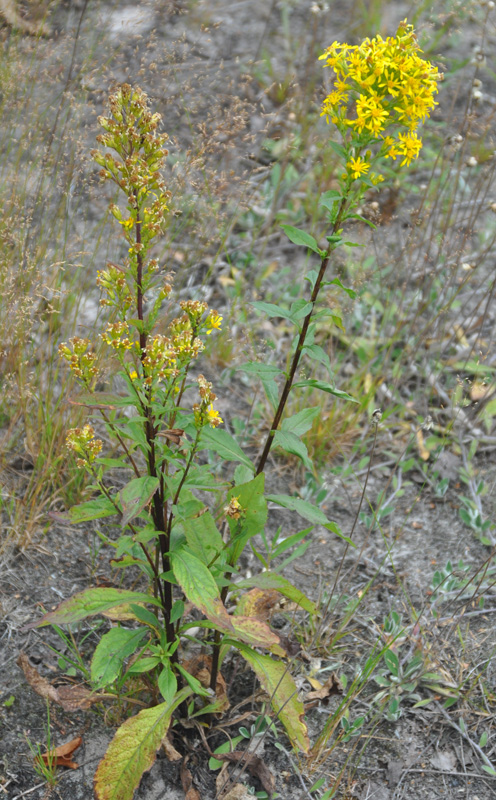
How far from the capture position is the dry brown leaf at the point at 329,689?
2.13 m

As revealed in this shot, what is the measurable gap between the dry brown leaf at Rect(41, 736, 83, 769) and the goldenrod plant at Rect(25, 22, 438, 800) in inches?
7.5

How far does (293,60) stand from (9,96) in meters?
2.42

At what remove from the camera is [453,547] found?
2643mm

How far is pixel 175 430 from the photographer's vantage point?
4.91 feet

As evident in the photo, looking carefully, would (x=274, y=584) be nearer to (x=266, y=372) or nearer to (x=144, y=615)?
(x=144, y=615)

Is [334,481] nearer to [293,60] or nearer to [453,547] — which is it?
[453,547]

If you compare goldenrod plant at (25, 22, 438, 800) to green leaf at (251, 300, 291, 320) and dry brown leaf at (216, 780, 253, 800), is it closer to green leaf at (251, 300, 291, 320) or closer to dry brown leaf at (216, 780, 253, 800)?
green leaf at (251, 300, 291, 320)

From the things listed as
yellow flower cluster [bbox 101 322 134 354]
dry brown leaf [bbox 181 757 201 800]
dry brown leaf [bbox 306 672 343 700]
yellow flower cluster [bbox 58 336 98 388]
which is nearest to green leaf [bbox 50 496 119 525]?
yellow flower cluster [bbox 58 336 98 388]

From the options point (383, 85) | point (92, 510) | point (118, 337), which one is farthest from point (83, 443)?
point (383, 85)

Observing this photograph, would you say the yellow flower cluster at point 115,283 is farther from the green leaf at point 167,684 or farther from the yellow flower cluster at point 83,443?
the green leaf at point 167,684

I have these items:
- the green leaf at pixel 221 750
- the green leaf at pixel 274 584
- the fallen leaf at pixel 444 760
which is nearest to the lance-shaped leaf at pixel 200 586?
the green leaf at pixel 274 584

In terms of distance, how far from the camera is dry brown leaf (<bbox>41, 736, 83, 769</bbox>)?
1841mm

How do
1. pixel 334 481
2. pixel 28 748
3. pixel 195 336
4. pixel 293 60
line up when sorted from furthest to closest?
pixel 293 60
pixel 334 481
pixel 28 748
pixel 195 336

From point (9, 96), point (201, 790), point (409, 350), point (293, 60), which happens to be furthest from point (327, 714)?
point (293, 60)
